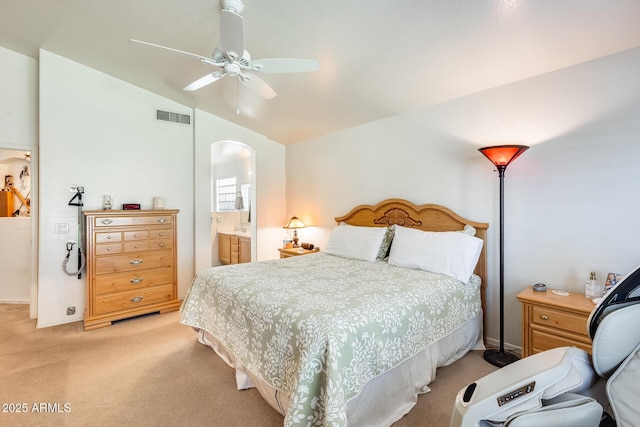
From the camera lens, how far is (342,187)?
14.0 ft

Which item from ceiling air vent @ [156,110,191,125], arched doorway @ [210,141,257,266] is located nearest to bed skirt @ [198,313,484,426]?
ceiling air vent @ [156,110,191,125]

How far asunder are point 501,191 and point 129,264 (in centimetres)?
403

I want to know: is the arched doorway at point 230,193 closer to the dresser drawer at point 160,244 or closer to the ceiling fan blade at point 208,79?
the dresser drawer at point 160,244

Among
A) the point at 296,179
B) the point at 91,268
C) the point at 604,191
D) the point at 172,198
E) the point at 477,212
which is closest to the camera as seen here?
the point at 604,191

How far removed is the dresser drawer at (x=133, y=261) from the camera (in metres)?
3.31

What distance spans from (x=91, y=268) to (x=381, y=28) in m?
3.75

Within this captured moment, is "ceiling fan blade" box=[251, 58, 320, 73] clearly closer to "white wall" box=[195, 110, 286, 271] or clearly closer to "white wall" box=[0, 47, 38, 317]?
"white wall" box=[195, 110, 286, 271]

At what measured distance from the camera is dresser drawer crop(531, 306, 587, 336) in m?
1.98

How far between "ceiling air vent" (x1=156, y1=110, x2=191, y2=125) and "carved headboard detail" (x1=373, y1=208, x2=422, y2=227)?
122 inches

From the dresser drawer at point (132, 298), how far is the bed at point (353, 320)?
1.27 meters

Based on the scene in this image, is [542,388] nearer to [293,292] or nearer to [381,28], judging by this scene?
[293,292]

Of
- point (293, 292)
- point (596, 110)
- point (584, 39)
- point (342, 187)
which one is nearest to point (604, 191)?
point (596, 110)

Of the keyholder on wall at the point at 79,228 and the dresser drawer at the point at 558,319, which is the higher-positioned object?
the keyholder on wall at the point at 79,228

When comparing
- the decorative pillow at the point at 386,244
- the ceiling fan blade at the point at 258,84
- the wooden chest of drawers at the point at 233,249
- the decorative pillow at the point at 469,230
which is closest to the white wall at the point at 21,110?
the wooden chest of drawers at the point at 233,249
